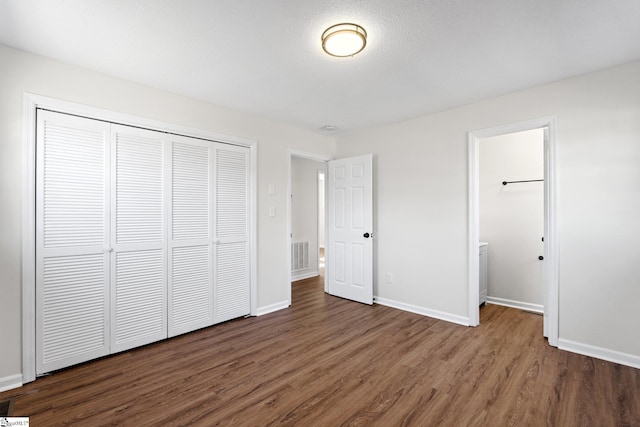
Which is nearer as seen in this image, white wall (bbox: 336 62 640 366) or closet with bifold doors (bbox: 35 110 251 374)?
closet with bifold doors (bbox: 35 110 251 374)

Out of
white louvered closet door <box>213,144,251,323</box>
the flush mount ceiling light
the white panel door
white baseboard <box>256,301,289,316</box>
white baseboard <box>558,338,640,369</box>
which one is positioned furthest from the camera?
the white panel door

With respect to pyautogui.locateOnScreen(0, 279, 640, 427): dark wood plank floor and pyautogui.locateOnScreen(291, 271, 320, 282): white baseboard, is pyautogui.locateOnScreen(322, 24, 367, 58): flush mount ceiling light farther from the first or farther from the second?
pyautogui.locateOnScreen(291, 271, 320, 282): white baseboard

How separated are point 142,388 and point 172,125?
232cm

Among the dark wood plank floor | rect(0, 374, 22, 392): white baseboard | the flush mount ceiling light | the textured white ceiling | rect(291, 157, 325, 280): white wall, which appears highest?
the textured white ceiling

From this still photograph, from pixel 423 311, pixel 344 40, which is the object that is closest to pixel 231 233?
pixel 344 40

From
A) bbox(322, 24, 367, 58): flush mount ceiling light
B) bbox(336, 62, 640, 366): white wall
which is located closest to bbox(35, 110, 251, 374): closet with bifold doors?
bbox(322, 24, 367, 58): flush mount ceiling light

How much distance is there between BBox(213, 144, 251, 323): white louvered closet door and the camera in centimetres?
335

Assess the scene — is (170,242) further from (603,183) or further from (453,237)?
(603,183)

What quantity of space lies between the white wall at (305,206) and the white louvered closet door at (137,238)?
2930mm

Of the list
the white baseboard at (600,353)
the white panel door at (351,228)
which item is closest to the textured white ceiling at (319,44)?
the white panel door at (351,228)

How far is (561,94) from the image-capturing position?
2.74 m

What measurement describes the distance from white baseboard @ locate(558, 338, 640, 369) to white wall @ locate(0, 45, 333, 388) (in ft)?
9.98

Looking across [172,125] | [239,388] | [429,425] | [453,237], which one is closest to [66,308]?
[239,388]

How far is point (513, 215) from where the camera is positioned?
13.0ft
